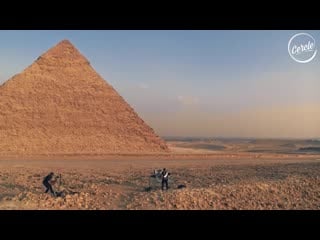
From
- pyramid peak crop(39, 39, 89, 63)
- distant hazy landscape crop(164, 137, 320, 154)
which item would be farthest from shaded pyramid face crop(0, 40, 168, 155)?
distant hazy landscape crop(164, 137, 320, 154)

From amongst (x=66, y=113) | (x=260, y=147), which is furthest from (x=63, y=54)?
(x=260, y=147)

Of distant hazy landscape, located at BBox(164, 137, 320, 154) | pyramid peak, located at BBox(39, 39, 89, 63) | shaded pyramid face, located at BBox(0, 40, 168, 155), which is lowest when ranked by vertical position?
distant hazy landscape, located at BBox(164, 137, 320, 154)

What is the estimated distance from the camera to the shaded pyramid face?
4453 cm

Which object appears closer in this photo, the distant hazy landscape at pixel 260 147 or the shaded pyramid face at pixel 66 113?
the shaded pyramid face at pixel 66 113

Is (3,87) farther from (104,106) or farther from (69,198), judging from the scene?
(69,198)

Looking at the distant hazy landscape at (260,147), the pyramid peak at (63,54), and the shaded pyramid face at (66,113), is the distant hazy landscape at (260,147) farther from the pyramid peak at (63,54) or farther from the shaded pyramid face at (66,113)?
the pyramid peak at (63,54)

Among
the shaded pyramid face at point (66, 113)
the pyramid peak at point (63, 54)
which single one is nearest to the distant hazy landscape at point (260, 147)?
the shaded pyramid face at point (66, 113)

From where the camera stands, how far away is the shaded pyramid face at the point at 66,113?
44.5 m

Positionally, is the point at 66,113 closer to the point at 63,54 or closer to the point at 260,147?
the point at 63,54

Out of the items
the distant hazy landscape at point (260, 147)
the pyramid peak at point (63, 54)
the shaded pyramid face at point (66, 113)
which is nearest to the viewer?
the shaded pyramid face at point (66, 113)

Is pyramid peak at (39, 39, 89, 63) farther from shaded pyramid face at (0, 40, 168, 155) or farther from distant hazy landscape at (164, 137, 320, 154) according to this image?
distant hazy landscape at (164, 137, 320, 154)

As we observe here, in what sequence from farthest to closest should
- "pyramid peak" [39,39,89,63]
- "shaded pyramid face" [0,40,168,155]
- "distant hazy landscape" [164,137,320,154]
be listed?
"pyramid peak" [39,39,89,63] < "distant hazy landscape" [164,137,320,154] < "shaded pyramid face" [0,40,168,155]
